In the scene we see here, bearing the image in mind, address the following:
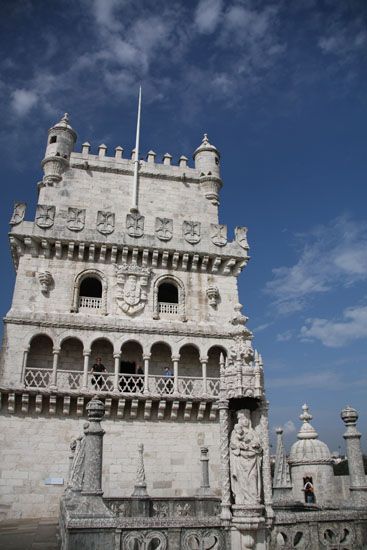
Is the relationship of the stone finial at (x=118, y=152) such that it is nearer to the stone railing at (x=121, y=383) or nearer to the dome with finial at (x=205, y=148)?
the dome with finial at (x=205, y=148)

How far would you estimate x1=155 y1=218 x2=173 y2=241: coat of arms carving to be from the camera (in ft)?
85.0

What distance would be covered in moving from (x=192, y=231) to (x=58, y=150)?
923 cm

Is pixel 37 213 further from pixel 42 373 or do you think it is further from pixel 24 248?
pixel 42 373

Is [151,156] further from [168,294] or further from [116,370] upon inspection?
[116,370]

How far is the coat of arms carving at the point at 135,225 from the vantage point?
2562cm

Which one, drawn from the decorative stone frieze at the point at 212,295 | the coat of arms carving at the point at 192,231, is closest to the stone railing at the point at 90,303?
the decorative stone frieze at the point at 212,295

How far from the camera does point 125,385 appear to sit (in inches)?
899

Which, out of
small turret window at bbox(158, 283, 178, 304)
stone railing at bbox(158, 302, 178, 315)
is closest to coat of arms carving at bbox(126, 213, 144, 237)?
small turret window at bbox(158, 283, 178, 304)

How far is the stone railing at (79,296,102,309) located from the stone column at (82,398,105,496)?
13746 mm

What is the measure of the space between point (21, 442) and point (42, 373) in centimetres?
325

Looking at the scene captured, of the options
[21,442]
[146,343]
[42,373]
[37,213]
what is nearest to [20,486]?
[21,442]

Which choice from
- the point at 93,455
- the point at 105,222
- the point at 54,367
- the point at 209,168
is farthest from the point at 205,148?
the point at 93,455

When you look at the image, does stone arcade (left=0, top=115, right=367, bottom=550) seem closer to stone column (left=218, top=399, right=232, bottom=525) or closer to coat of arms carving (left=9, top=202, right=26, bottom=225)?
coat of arms carving (left=9, top=202, right=26, bottom=225)

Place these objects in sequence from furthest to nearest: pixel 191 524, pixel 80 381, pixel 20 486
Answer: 1. pixel 80 381
2. pixel 20 486
3. pixel 191 524
